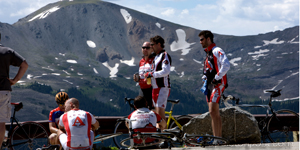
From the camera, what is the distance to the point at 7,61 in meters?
5.86

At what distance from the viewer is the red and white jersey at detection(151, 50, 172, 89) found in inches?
275

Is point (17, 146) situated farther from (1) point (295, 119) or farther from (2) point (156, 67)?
(1) point (295, 119)

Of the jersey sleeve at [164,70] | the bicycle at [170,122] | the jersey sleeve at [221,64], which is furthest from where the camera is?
the bicycle at [170,122]

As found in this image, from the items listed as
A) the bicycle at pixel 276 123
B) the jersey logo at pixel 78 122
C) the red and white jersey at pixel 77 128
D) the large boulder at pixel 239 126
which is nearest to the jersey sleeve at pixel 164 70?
the large boulder at pixel 239 126

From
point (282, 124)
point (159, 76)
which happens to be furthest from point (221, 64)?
point (282, 124)

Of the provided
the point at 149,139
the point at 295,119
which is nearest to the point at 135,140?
the point at 149,139

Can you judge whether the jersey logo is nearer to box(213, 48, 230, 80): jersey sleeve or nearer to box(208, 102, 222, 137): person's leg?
box(208, 102, 222, 137): person's leg

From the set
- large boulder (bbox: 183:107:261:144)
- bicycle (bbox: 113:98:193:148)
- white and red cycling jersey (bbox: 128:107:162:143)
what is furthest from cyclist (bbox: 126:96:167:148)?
large boulder (bbox: 183:107:261:144)

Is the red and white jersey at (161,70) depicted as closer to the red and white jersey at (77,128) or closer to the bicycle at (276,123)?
the bicycle at (276,123)

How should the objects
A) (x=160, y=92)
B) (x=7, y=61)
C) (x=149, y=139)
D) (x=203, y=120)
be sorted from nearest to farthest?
(x=149, y=139) < (x=7, y=61) < (x=160, y=92) < (x=203, y=120)

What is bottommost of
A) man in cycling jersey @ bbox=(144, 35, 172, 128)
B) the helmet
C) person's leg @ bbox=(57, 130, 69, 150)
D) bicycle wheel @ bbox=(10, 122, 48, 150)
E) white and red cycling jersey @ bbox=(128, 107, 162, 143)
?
bicycle wheel @ bbox=(10, 122, 48, 150)

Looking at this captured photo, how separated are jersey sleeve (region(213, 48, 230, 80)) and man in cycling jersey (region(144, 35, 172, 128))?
101 centimetres

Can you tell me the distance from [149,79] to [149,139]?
1.91m

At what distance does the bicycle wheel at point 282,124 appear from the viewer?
830 centimetres
